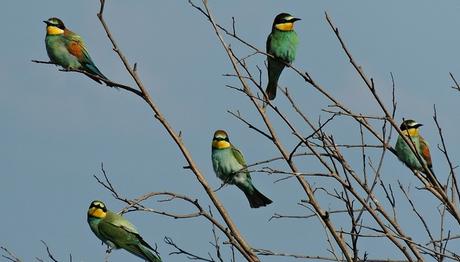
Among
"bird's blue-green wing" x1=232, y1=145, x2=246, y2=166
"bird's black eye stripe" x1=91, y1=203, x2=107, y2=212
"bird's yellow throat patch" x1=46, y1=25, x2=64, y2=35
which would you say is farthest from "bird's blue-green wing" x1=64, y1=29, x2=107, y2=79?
"bird's blue-green wing" x1=232, y1=145, x2=246, y2=166

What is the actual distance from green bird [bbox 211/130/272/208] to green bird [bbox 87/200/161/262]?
0.93 metres

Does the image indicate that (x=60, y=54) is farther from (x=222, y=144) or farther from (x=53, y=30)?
(x=222, y=144)

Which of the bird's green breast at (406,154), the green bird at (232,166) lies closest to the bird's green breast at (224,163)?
the green bird at (232,166)

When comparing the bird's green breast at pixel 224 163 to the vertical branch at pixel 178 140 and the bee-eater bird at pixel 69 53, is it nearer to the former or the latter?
the bee-eater bird at pixel 69 53

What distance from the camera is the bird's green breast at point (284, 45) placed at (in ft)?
21.2

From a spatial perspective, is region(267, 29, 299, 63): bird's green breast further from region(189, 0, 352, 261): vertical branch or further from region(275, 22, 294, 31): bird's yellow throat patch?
region(189, 0, 352, 261): vertical branch

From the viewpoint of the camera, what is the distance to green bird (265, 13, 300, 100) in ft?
21.1

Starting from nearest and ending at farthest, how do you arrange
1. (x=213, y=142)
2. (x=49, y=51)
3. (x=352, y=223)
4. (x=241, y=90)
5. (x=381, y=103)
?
(x=352, y=223)
(x=381, y=103)
(x=241, y=90)
(x=49, y=51)
(x=213, y=142)

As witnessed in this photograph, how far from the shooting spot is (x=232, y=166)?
6.72 meters

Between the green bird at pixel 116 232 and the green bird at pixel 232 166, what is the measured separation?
0.93m

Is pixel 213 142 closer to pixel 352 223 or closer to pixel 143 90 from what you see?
pixel 143 90

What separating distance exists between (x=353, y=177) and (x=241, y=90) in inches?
30.7

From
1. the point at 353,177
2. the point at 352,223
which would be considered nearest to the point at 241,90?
the point at 353,177

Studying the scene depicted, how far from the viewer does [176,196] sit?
377 cm
